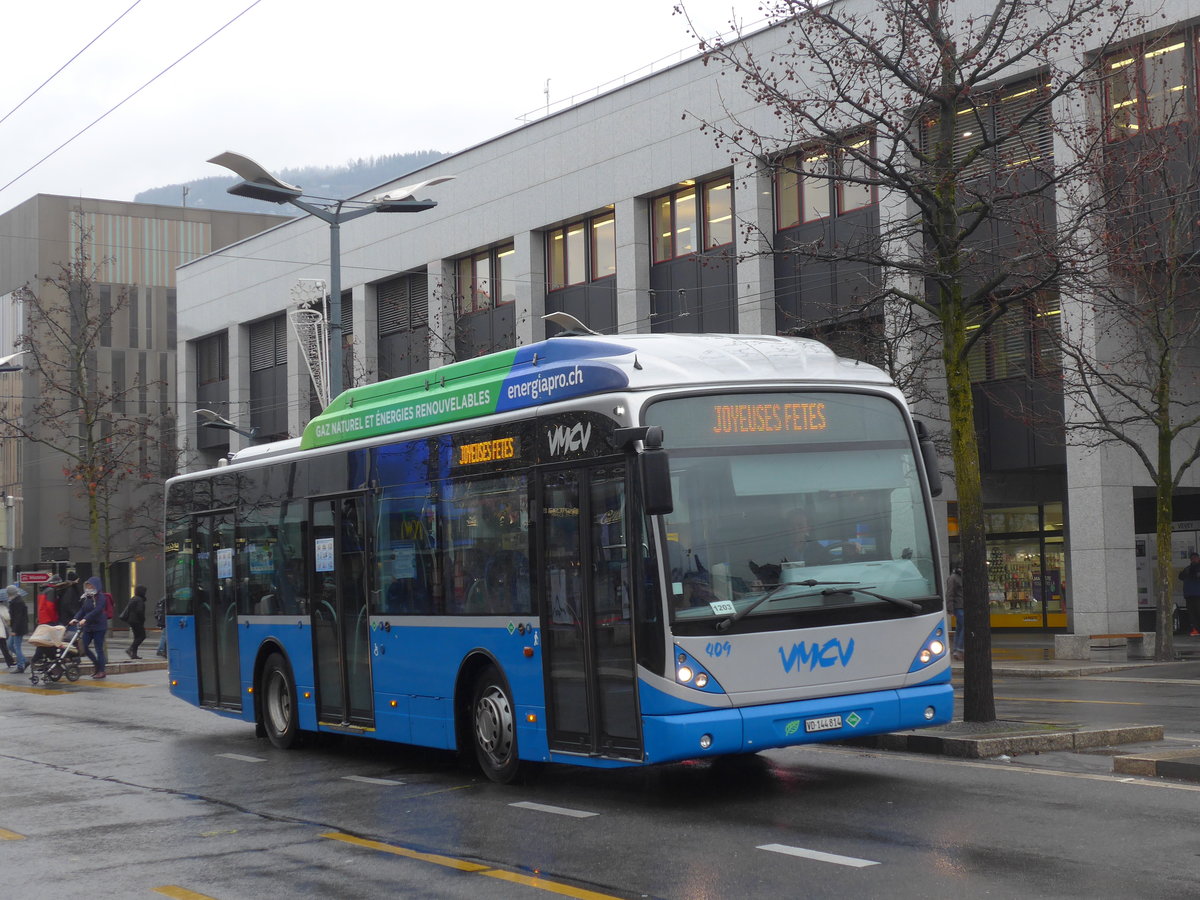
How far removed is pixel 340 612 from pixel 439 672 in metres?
1.95

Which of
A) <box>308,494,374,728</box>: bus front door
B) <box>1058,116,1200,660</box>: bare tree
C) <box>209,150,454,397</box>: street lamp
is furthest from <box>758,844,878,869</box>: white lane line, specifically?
<box>1058,116,1200,660</box>: bare tree

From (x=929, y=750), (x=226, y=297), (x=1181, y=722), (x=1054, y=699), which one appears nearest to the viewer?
(x=929, y=750)

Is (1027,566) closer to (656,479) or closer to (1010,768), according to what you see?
(1010,768)

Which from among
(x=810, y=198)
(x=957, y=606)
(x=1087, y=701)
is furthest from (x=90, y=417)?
(x=1087, y=701)

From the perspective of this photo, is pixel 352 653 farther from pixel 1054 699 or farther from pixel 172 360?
pixel 172 360

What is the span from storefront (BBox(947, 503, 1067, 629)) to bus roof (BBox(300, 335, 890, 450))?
930 inches

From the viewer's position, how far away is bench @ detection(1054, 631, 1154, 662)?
2575 cm

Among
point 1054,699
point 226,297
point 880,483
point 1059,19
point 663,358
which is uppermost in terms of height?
point 226,297

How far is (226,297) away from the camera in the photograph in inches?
2072

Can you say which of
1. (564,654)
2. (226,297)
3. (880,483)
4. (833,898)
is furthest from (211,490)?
(226,297)

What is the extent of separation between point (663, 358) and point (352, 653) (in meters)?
4.77

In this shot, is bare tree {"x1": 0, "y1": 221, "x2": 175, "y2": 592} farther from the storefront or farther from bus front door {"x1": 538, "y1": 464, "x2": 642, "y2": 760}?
bus front door {"x1": 538, "y1": 464, "x2": 642, "y2": 760}

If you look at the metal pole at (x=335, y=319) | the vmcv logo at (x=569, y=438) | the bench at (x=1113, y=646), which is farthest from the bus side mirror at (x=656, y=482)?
the bench at (x=1113, y=646)

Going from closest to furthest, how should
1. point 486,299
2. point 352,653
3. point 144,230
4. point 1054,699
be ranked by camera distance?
point 352,653
point 1054,699
point 486,299
point 144,230
